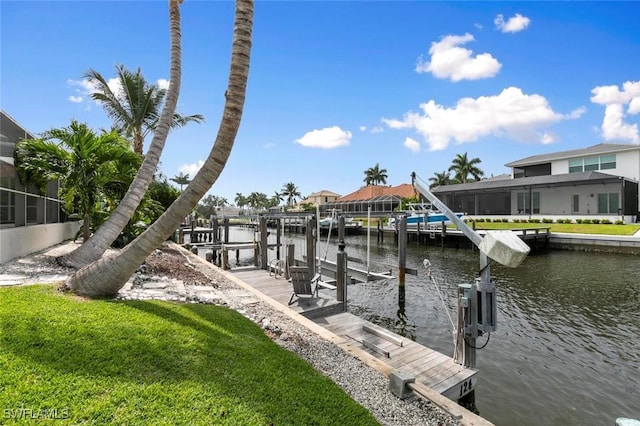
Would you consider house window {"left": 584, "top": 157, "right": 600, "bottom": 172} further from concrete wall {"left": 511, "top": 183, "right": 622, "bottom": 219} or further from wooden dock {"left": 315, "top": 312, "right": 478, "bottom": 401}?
wooden dock {"left": 315, "top": 312, "right": 478, "bottom": 401}

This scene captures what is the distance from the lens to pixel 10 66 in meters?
8.18

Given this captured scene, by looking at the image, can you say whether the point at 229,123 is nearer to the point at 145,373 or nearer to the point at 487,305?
the point at 145,373

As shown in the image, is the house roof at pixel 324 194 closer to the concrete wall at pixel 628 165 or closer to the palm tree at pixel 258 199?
the palm tree at pixel 258 199

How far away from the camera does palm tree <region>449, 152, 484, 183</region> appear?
2498 inches

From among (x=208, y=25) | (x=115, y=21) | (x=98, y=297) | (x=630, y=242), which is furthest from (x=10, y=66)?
(x=630, y=242)

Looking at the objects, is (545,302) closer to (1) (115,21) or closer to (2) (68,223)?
(1) (115,21)

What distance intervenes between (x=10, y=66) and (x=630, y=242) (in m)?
32.3

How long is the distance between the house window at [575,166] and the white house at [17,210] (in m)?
45.8

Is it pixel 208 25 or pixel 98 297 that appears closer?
pixel 98 297

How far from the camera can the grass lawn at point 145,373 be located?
302 centimetres

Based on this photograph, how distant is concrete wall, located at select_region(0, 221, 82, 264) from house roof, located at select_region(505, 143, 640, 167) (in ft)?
149

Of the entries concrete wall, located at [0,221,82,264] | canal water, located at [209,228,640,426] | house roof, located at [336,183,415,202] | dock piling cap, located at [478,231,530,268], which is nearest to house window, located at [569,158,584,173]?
canal water, located at [209,228,640,426]

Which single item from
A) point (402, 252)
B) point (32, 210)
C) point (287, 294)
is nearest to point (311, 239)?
point (287, 294)

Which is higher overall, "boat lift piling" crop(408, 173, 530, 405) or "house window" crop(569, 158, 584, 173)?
"house window" crop(569, 158, 584, 173)
